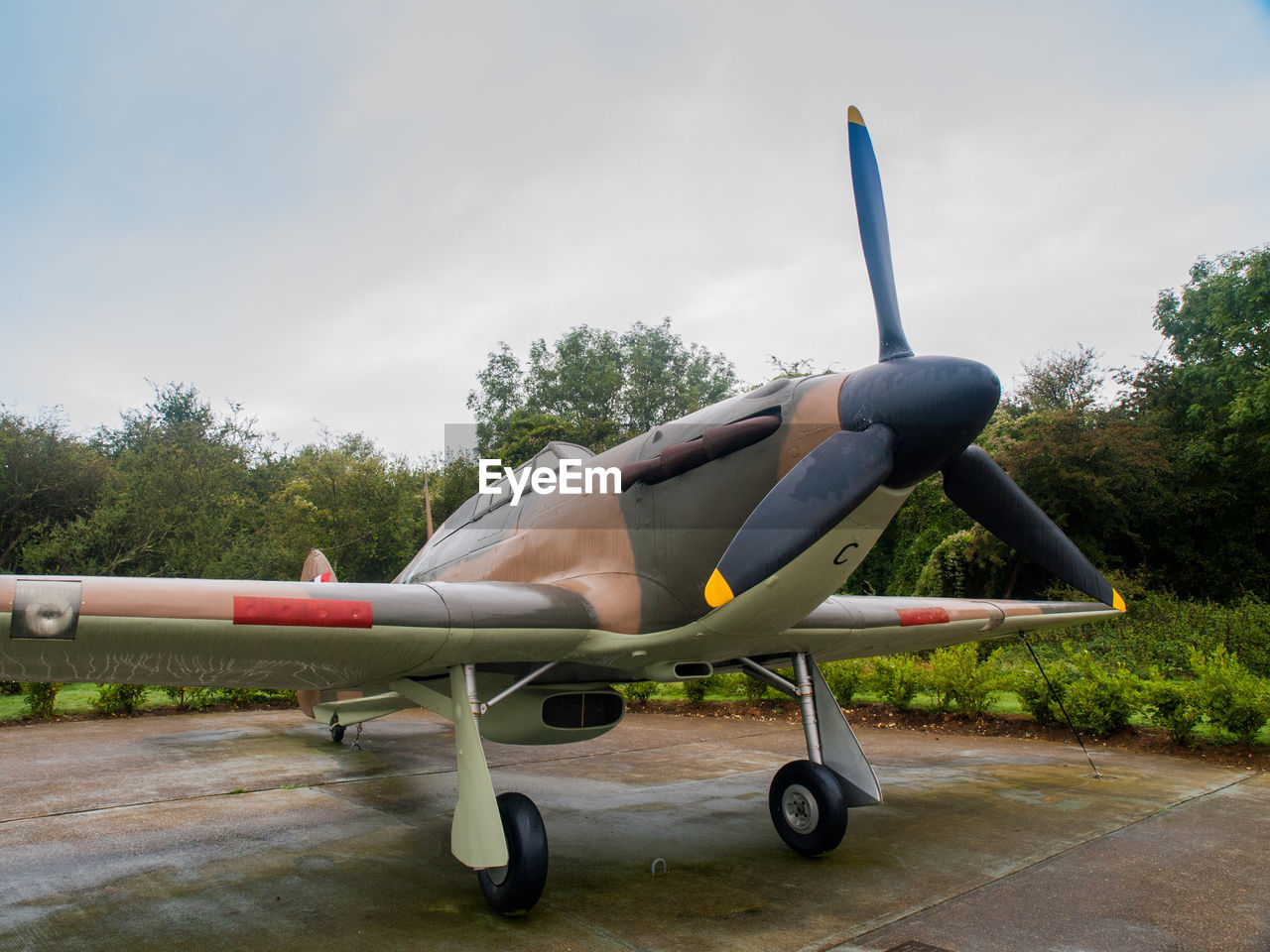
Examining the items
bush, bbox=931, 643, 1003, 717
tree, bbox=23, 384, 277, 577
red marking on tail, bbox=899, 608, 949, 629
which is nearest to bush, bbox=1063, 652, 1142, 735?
bush, bbox=931, 643, 1003, 717

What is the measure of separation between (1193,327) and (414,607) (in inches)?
1189

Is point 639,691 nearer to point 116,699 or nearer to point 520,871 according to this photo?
point 520,871

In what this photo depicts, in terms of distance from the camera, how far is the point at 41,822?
562 cm

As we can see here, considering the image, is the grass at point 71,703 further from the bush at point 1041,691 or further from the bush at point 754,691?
the bush at point 1041,691

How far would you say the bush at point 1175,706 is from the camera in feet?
25.0

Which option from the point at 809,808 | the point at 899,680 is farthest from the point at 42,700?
the point at 899,680

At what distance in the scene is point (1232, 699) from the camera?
7.27 m

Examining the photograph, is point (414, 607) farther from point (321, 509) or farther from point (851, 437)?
point (321, 509)

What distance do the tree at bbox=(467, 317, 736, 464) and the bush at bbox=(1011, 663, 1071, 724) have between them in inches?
975

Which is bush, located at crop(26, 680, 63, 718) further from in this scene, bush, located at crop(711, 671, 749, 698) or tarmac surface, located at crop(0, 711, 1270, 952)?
bush, located at crop(711, 671, 749, 698)

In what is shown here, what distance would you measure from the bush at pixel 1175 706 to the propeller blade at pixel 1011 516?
4.30 m

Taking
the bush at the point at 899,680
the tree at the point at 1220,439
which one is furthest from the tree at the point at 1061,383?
the bush at the point at 899,680

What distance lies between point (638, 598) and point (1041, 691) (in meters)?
6.93

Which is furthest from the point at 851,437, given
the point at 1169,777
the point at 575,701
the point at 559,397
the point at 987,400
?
the point at 559,397
